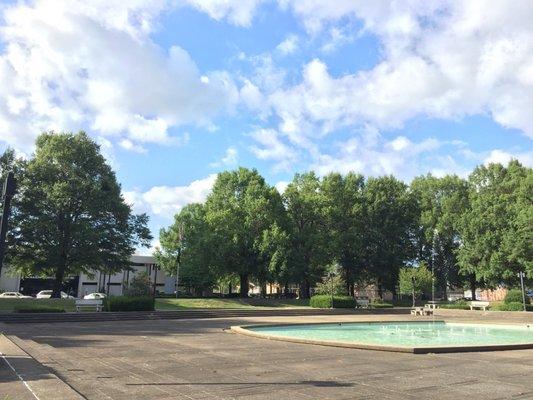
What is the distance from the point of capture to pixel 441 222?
61.2 meters

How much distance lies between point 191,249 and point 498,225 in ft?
110

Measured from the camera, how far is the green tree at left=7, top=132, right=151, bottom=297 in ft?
145

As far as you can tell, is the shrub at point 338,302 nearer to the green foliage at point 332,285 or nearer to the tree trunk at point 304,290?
the green foliage at point 332,285

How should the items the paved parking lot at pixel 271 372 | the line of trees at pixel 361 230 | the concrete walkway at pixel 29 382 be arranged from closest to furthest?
1. the concrete walkway at pixel 29 382
2. the paved parking lot at pixel 271 372
3. the line of trees at pixel 361 230

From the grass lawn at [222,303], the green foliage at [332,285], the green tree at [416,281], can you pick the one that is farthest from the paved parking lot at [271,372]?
the green foliage at [332,285]

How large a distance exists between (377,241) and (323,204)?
9918 millimetres

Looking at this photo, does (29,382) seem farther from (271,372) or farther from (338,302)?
(338,302)

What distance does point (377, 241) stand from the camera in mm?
62875

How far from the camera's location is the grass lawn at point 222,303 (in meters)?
41.9

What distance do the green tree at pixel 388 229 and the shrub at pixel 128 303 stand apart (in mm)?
36273

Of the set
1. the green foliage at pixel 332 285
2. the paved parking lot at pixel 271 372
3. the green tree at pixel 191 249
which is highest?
the green tree at pixel 191 249

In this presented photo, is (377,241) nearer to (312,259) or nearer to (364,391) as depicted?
(312,259)

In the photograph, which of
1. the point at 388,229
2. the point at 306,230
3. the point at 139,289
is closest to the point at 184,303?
the point at 139,289

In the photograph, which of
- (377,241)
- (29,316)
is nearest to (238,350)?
(29,316)
